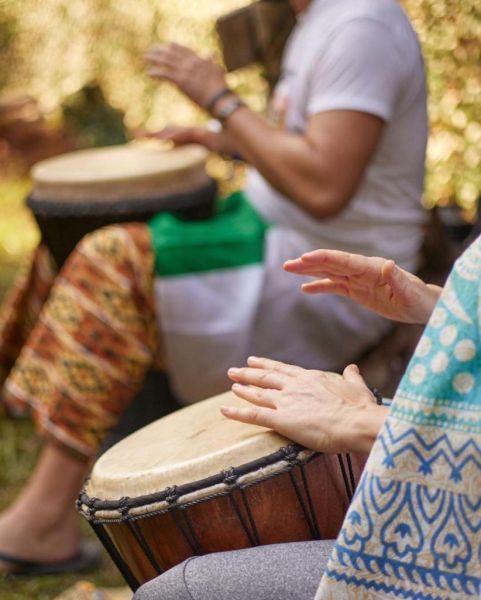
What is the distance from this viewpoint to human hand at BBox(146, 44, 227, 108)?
7.88ft

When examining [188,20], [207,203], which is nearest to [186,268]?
[207,203]

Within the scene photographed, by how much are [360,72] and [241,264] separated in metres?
0.49

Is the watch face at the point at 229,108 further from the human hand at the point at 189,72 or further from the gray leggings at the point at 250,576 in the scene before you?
the gray leggings at the point at 250,576

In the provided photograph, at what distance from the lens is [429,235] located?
2520mm

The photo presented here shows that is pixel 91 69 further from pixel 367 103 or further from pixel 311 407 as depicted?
pixel 311 407

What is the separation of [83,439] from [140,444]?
2.59 ft

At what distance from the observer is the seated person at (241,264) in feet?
7.25

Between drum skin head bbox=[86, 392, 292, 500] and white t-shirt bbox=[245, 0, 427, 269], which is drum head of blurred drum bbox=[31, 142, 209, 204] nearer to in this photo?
white t-shirt bbox=[245, 0, 427, 269]

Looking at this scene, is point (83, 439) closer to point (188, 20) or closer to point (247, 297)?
point (247, 297)

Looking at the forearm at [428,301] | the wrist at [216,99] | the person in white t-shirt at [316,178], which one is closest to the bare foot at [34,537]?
the person in white t-shirt at [316,178]

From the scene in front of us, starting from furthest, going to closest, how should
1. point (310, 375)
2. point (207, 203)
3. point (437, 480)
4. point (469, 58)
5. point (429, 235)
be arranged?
point (469, 58), point (207, 203), point (429, 235), point (310, 375), point (437, 480)

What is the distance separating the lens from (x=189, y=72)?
2436 mm

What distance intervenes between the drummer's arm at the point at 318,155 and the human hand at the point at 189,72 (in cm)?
14

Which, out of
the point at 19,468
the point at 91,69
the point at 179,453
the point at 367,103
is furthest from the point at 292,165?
the point at 91,69
